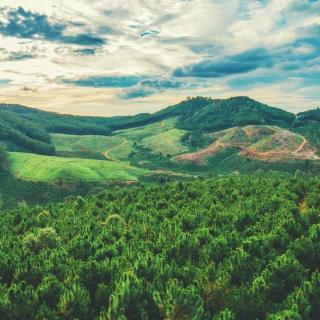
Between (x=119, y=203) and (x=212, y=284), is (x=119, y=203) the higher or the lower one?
the lower one

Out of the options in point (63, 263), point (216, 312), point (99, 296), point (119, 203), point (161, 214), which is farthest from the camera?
point (119, 203)

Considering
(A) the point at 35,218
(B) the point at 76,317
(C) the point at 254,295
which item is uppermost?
(C) the point at 254,295

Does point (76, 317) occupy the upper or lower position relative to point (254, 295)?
lower

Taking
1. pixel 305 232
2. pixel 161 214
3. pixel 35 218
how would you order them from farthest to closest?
pixel 35 218, pixel 161 214, pixel 305 232

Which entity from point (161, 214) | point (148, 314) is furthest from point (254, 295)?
point (161, 214)

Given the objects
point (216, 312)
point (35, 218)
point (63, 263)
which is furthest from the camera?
point (35, 218)

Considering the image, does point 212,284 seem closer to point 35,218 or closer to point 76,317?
point 76,317

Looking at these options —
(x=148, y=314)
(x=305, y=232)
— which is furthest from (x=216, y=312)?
(x=305, y=232)

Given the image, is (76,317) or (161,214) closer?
(76,317)

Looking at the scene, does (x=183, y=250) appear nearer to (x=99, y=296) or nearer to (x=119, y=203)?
(x=99, y=296)
